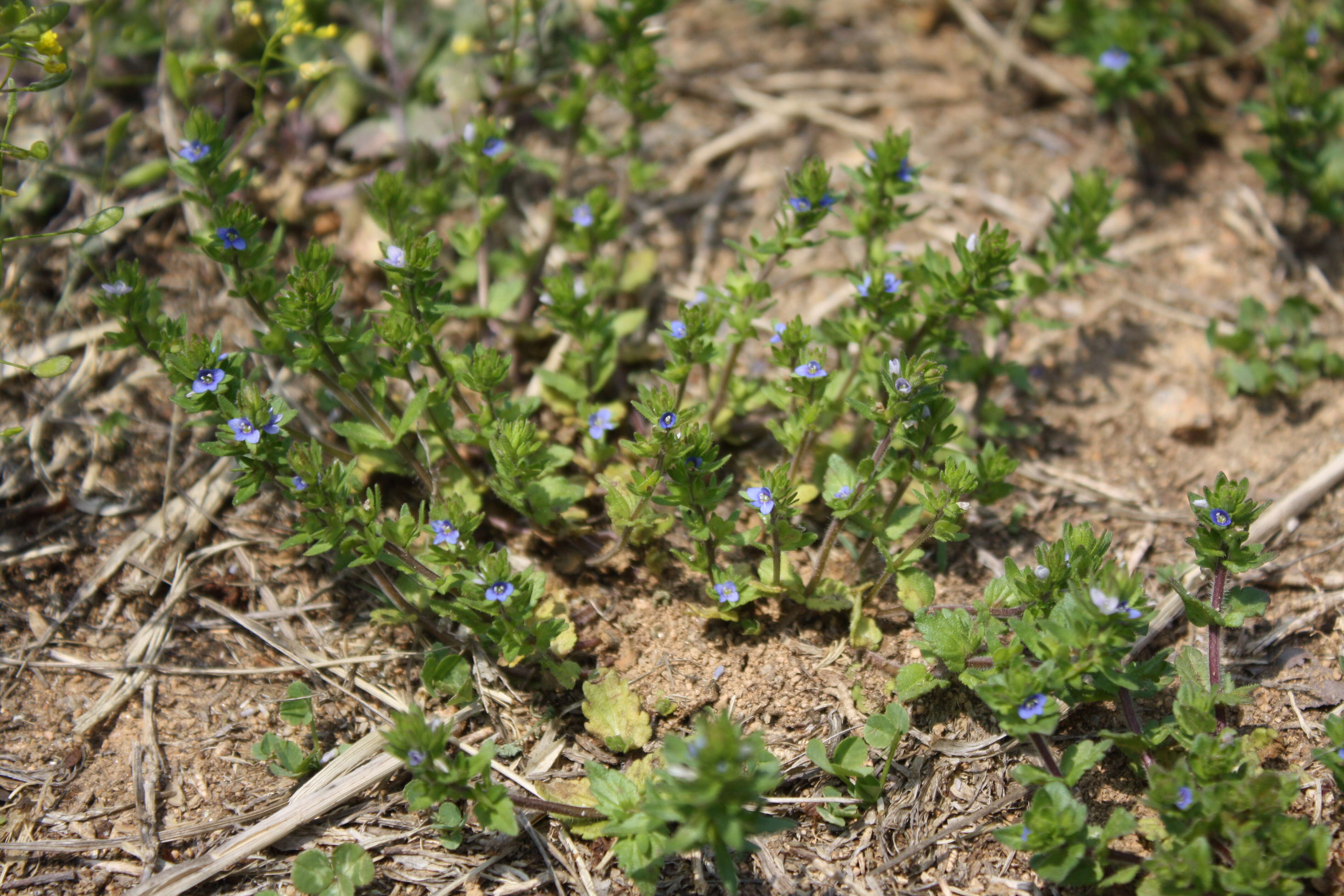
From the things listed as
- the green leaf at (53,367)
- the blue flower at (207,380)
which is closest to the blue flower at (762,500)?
the blue flower at (207,380)

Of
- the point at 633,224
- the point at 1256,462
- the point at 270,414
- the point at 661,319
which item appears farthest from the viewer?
the point at 633,224

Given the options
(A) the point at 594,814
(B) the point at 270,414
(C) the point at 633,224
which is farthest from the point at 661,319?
(A) the point at 594,814

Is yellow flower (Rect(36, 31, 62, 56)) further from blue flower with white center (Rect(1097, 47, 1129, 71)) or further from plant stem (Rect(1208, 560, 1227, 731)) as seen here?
blue flower with white center (Rect(1097, 47, 1129, 71))

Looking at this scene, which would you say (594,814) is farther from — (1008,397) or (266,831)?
(1008,397)

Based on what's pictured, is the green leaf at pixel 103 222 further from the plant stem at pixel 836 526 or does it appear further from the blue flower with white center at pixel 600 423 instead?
the plant stem at pixel 836 526

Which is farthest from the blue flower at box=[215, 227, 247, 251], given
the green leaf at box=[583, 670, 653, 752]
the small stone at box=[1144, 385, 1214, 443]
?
the small stone at box=[1144, 385, 1214, 443]

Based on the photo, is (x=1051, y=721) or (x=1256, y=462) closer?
(x=1051, y=721)
